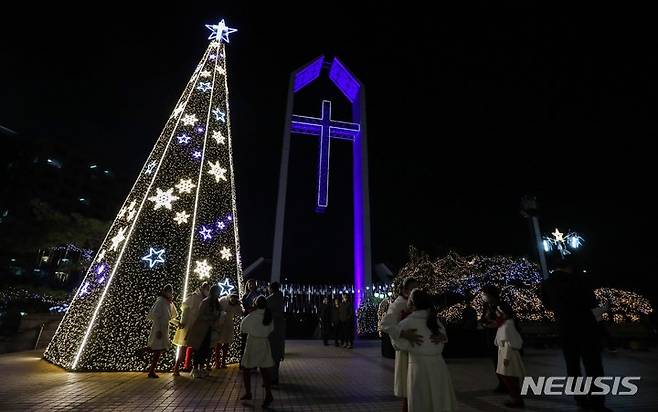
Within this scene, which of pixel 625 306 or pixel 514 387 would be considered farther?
pixel 625 306

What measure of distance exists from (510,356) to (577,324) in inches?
36.1

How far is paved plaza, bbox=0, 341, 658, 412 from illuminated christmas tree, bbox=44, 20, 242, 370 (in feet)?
1.77

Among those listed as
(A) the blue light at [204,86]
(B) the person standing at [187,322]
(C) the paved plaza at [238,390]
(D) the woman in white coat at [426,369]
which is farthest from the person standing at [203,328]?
(A) the blue light at [204,86]

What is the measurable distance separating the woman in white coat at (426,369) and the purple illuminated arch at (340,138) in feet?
44.1

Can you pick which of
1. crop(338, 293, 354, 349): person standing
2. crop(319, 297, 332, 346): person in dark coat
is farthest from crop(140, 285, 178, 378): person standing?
crop(319, 297, 332, 346): person in dark coat

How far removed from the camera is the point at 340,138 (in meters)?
20.2

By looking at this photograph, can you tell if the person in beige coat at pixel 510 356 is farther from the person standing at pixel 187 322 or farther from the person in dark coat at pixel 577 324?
the person standing at pixel 187 322

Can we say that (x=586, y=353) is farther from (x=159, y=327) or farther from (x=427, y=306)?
(x=159, y=327)

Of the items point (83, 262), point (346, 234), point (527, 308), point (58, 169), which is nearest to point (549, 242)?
point (527, 308)

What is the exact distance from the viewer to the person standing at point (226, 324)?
22.6 feet

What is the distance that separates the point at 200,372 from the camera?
20.8ft

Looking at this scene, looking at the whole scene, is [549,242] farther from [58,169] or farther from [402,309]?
[58,169]

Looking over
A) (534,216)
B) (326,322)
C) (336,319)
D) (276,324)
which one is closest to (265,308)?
(276,324)

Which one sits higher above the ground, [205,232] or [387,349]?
[205,232]
